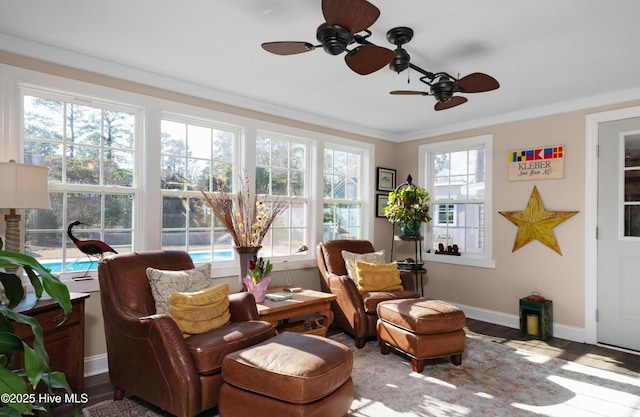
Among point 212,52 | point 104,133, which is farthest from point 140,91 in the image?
point 212,52

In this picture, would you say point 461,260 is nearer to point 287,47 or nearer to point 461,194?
point 461,194

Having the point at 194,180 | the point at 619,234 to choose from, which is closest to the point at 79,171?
the point at 194,180

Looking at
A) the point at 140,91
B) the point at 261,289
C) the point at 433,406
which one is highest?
the point at 140,91

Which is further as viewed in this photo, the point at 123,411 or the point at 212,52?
the point at 212,52

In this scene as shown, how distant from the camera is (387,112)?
14.4 feet

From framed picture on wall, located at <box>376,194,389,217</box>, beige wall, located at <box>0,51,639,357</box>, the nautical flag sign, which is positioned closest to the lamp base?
beige wall, located at <box>0,51,639,357</box>

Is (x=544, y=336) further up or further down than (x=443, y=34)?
further down

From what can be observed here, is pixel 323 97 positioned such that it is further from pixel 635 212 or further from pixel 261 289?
pixel 635 212

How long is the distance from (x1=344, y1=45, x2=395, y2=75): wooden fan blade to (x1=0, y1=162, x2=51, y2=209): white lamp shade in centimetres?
205

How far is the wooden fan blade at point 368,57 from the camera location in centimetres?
205

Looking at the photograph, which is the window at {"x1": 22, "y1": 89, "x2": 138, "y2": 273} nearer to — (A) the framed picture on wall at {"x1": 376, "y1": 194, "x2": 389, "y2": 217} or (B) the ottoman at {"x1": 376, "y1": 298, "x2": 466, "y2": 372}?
(B) the ottoman at {"x1": 376, "y1": 298, "x2": 466, "y2": 372}

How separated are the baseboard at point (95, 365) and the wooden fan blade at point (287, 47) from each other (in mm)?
2611

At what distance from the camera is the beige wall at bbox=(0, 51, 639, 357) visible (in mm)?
3900

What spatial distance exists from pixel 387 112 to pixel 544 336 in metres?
2.87
